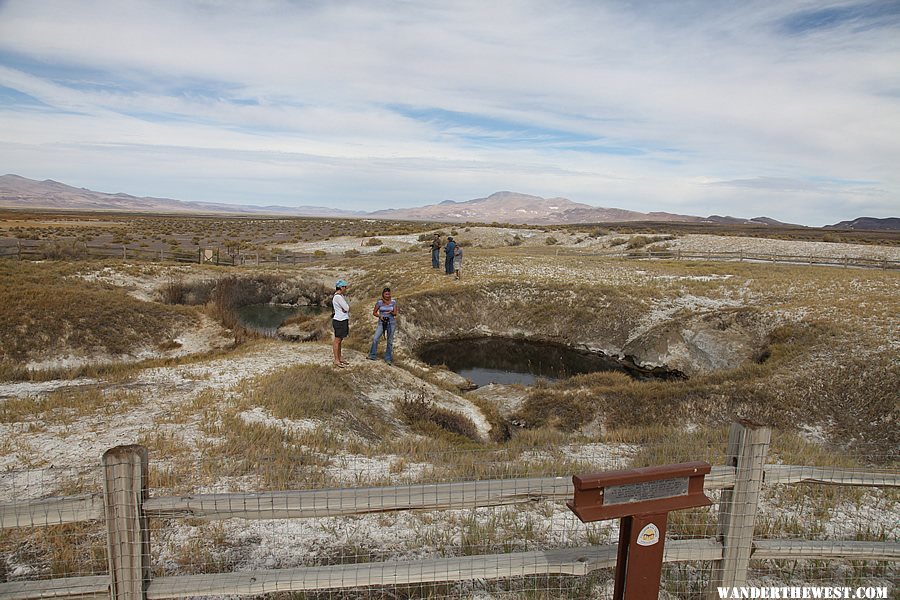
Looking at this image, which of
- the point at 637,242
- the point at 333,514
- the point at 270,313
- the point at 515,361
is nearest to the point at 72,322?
the point at 270,313

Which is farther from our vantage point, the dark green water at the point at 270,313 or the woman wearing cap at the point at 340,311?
the dark green water at the point at 270,313

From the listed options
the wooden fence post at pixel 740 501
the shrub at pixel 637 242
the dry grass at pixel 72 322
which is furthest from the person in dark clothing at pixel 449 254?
the wooden fence post at pixel 740 501

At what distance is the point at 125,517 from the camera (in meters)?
4.01

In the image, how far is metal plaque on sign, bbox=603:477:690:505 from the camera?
375 centimetres

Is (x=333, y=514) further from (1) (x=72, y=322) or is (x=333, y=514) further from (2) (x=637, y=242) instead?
(2) (x=637, y=242)

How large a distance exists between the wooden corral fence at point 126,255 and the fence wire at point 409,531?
3626 centimetres

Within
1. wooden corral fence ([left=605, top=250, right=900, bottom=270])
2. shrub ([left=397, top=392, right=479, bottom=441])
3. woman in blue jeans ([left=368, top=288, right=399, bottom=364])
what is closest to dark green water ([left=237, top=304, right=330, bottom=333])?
woman in blue jeans ([left=368, top=288, right=399, bottom=364])

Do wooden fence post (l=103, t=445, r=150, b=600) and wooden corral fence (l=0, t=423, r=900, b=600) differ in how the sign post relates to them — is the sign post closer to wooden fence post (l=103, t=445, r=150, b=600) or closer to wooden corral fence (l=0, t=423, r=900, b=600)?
wooden corral fence (l=0, t=423, r=900, b=600)

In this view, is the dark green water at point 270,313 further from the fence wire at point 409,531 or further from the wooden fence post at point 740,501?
the wooden fence post at point 740,501

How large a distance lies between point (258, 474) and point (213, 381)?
7269 mm

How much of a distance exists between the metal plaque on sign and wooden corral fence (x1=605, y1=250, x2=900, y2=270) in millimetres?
41688

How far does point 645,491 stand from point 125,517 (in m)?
3.89

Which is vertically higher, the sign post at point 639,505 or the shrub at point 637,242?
the shrub at point 637,242

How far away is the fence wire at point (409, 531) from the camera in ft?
14.5
